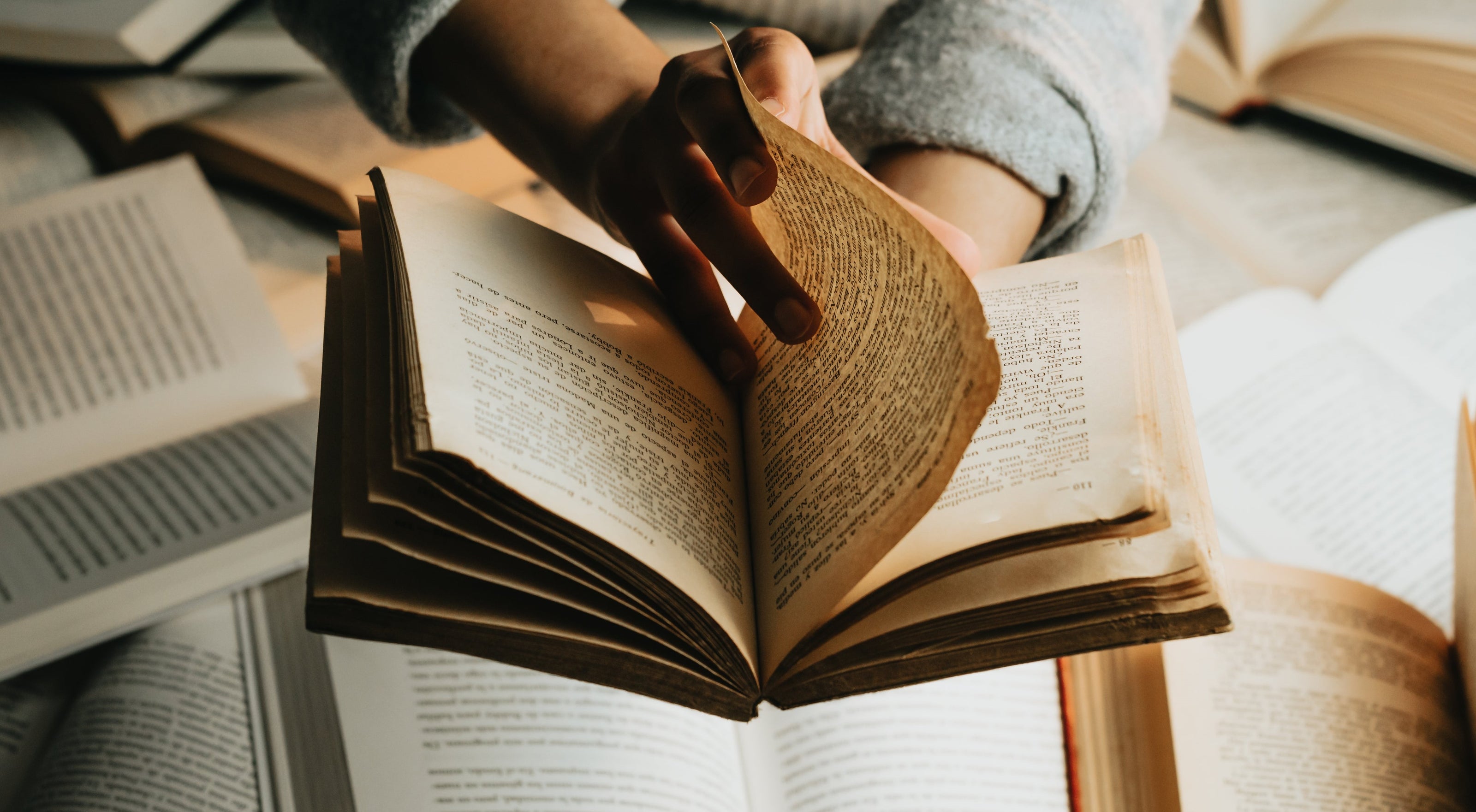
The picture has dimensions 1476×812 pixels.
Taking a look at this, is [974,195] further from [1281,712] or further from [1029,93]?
[1281,712]

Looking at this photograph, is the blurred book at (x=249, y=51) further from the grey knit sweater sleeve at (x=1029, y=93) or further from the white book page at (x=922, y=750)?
the white book page at (x=922, y=750)

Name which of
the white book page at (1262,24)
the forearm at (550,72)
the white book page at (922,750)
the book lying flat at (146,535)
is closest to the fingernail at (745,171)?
the forearm at (550,72)

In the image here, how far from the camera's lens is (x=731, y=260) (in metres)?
0.39

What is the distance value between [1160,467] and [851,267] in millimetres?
141

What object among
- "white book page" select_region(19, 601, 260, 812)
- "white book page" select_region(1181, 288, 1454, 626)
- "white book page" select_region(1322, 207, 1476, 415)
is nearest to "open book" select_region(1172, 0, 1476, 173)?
"white book page" select_region(1322, 207, 1476, 415)

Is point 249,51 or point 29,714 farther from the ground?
point 249,51

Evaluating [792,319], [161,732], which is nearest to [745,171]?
[792,319]

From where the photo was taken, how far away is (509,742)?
493 millimetres

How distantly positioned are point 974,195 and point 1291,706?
1.22 ft

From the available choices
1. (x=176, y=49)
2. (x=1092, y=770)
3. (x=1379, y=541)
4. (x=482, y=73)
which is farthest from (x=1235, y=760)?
(x=176, y=49)

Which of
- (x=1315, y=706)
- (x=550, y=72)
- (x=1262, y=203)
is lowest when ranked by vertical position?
(x=1315, y=706)

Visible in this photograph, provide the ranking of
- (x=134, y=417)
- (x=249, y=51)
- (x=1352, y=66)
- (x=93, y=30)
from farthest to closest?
1. (x=1352, y=66)
2. (x=249, y=51)
3. (x=93, y=30)
4. (x=134, y=417)

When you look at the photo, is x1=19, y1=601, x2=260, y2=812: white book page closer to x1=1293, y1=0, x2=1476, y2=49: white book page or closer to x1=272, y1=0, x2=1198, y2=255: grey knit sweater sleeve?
x1=272, y1=0, x2=1198, y2=255: grey knit sweater sleeve

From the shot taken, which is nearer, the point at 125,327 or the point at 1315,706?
the point at 1315,706
